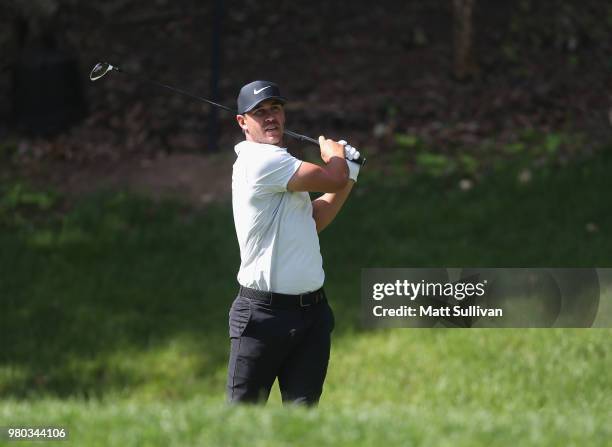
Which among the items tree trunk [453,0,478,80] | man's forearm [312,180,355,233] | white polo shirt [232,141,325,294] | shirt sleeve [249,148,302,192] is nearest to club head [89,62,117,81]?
white polo shirt [232,141,325,294]

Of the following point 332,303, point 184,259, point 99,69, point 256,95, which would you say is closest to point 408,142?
point 184,259

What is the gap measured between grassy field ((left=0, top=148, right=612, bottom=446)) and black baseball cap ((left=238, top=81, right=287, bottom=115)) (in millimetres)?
1506

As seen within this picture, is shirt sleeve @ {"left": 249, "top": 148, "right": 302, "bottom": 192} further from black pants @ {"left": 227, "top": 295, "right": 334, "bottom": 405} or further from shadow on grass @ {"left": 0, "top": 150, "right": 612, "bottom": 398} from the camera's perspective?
shadow on grass @ {"left": 0, "top": 150, "right": 612, "bottom": 398}

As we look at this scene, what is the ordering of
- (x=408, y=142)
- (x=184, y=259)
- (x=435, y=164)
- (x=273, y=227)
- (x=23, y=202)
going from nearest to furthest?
(x=273, y=227) < (x=184, y=259) < (x=23, y=202) < (x=435, y=164) < (x=408, y=142)

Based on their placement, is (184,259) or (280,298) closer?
(280,298)

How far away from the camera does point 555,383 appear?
820cm

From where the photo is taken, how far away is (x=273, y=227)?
562cm

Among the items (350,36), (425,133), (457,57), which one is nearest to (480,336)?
(425,133)

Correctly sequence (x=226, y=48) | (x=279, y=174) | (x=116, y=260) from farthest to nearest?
1. (x=226, y=48)
2. (x=116, y=260)
3. (x=279, y=174)

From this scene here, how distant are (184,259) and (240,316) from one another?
5370 millimetres

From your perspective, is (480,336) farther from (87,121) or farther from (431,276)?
(87,121)

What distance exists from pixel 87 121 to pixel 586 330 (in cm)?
703

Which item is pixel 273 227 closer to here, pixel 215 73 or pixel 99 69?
pixel 99 69

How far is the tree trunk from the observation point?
45.5ft
